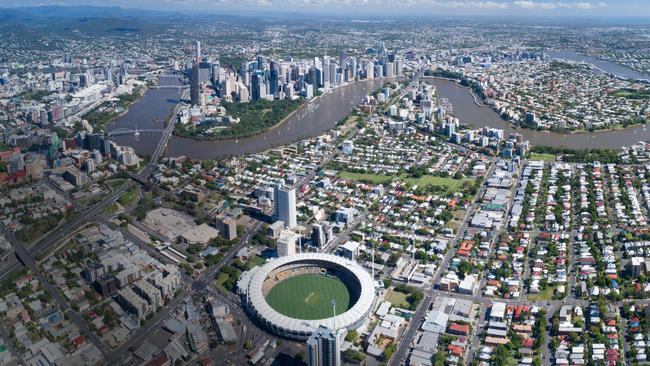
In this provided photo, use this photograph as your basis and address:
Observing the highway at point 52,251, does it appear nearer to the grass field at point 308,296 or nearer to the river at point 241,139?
the grass field at point 308,296

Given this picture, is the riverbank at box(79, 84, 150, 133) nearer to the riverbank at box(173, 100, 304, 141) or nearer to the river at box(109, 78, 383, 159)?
the river at box(109, 78, 383, 159)

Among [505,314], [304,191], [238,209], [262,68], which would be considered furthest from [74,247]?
[262,68]

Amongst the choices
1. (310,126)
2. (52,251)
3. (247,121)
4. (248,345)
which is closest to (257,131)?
(247,121)

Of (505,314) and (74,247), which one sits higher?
(74,247)

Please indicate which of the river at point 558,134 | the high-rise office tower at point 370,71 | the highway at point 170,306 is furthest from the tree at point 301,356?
the high-rise office tower at point 370,71

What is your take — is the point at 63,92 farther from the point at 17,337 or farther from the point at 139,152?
the point at 17,337

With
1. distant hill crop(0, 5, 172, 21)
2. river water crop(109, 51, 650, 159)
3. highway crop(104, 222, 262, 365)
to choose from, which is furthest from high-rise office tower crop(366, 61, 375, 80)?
distant hill crop(0, 5, 172, 21)
